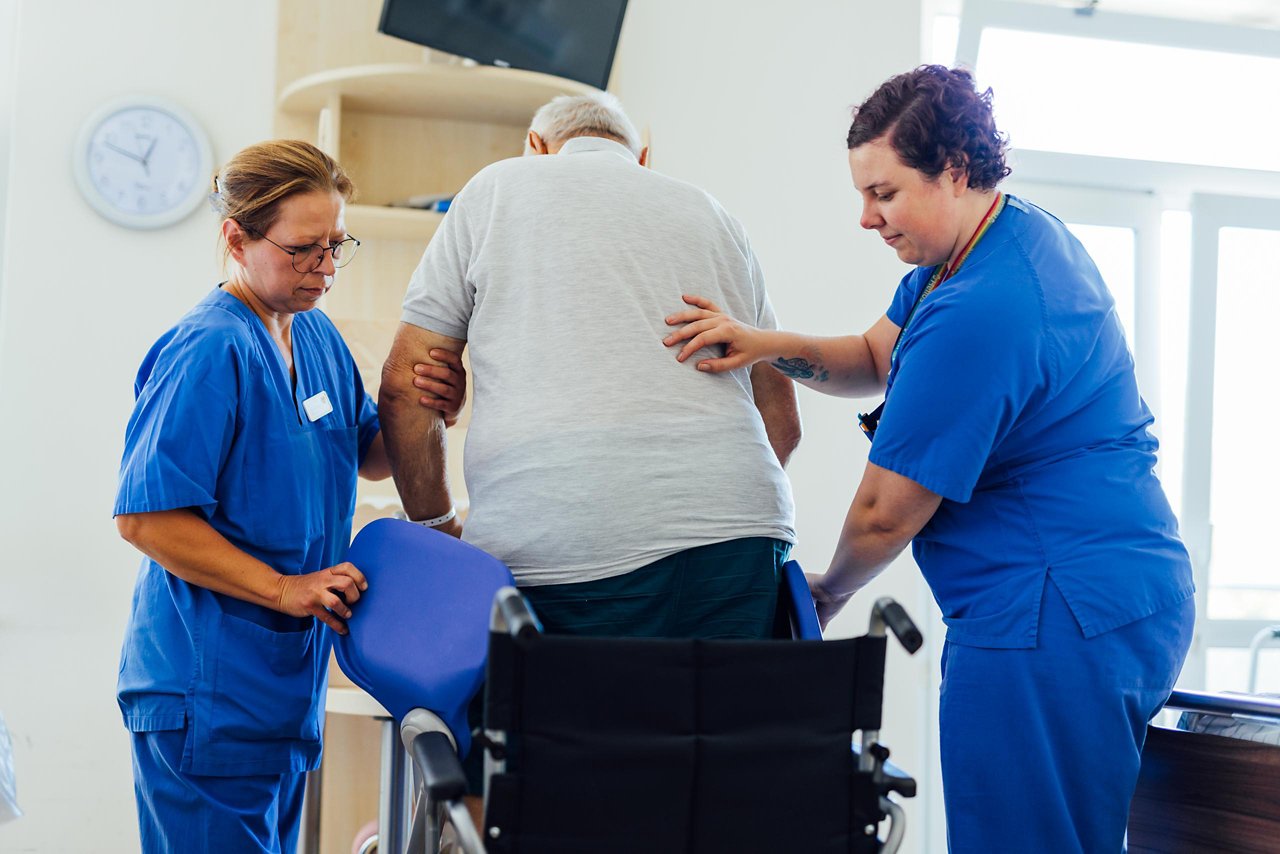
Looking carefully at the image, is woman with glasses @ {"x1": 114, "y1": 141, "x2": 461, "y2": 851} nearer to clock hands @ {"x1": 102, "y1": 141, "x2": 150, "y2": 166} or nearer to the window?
clock hands @ {"x1": 102, "y1": 141, "x2": 150, "y2": 166}

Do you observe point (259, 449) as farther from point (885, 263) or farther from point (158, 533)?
point (885, 263)

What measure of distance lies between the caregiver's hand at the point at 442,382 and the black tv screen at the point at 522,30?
1.45 metres

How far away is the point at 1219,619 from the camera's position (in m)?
3.64

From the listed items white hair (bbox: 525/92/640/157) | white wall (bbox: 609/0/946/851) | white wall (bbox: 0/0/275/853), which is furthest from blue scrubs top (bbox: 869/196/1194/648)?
white wall (bbox: 0/0/275/853)

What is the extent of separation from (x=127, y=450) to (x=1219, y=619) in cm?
341

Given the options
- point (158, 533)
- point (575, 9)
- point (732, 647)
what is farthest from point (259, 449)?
point (575, 9)

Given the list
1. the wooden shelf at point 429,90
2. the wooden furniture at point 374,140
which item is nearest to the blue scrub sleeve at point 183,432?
the wooden furniture at point 374,140

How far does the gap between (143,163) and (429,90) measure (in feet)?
2.53

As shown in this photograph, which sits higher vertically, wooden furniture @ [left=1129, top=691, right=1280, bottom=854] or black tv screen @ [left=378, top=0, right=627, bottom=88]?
black tv screen @ [left=378, top=0, right=627, bottom=88]

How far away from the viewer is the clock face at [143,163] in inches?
113

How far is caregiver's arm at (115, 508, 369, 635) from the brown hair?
16.8 inches

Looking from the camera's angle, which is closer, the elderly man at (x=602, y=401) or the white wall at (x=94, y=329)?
the elderly man at (x=602, y=401)

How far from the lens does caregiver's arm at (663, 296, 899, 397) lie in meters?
1.41

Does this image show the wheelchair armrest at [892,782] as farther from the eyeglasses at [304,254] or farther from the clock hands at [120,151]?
the clock hands at [120,151]
